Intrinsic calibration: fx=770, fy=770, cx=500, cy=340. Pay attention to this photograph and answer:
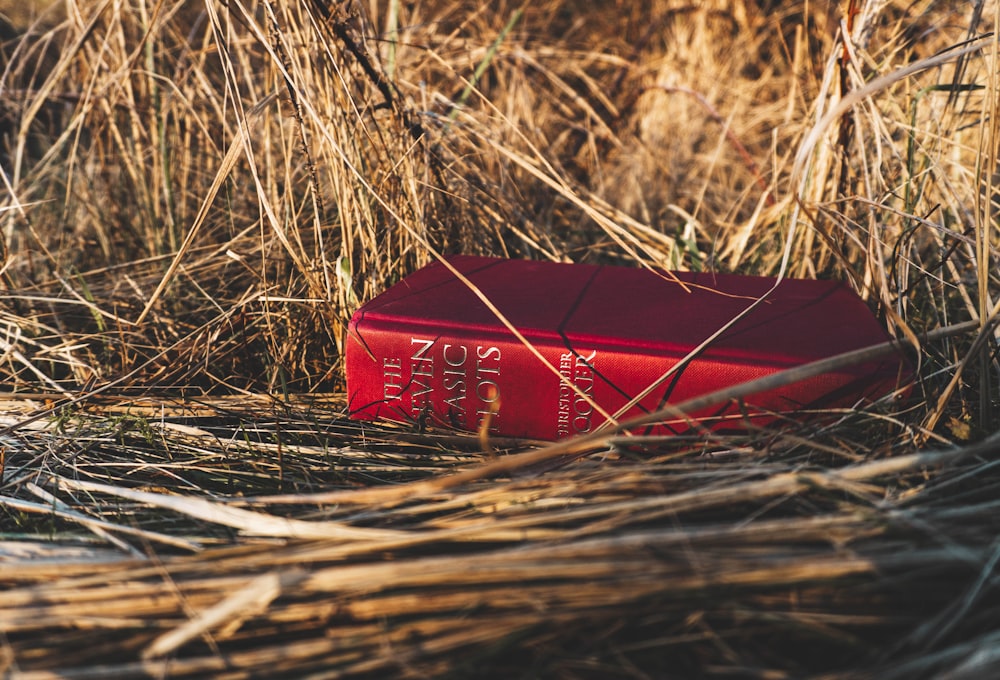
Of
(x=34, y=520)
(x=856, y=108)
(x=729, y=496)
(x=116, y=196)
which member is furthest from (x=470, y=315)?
(x=116, y=196)

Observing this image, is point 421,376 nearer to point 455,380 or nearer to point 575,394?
point 455,380

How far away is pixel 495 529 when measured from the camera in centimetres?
58

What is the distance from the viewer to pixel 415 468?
73 centimetres

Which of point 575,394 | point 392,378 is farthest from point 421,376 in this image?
point 575,394

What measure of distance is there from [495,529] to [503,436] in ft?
0.79

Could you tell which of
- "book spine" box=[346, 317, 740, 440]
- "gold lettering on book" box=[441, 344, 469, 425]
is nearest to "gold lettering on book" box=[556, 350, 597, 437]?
"book spine" box=[346, 317, 740, 440]

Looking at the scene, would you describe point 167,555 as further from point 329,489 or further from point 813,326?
point 813,326

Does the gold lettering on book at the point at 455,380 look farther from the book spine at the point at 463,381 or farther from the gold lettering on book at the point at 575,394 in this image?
the gold lettering on book at the point at 575,394

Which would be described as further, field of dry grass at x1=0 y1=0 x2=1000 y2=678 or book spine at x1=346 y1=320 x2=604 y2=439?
book spine at x1=346 y1=320 x2=604 y2=439

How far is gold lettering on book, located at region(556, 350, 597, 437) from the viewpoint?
30.1 inches

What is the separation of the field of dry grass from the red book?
3cm

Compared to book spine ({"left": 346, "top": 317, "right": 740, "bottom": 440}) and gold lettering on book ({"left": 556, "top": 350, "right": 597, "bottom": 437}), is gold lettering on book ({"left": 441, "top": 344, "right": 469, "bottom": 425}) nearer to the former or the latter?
book spine ({"left": 346, "top": 317, "right": 740, "bottom": 440})

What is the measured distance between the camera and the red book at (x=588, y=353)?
73 centimetres

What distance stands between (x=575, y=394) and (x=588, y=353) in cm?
5
